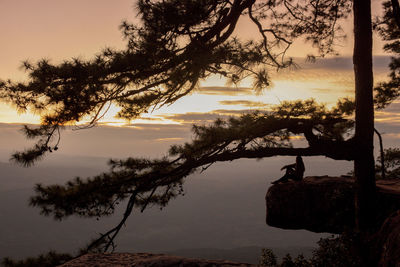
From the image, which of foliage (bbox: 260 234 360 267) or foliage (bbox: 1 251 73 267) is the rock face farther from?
foliage (bbox: 1 251 73 267)

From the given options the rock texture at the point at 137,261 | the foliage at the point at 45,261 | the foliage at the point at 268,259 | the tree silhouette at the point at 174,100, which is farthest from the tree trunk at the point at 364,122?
the foliage at the point at 45,261

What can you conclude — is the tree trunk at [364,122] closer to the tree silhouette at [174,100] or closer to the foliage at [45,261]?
the tree silhouette at [174,100]

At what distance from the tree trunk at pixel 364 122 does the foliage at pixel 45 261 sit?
235 inches

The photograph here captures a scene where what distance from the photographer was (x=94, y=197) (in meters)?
6.40

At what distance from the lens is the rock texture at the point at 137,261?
176 inches

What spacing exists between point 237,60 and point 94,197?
152 inches

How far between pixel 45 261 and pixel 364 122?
6915mm

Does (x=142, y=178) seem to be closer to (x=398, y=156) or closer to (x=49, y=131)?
(x=49, y=131)

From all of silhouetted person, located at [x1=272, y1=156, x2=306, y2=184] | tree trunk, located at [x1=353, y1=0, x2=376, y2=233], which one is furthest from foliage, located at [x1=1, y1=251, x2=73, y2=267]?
tree trunk, located at [x1=353, y1=0, x2=376, y2=233]

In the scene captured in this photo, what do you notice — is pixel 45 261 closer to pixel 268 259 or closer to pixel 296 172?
pixel 268 259

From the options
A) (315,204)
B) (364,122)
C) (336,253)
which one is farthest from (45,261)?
(364,122)

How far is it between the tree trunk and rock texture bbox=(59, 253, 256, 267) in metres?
3.23

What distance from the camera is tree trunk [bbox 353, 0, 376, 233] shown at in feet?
21.5

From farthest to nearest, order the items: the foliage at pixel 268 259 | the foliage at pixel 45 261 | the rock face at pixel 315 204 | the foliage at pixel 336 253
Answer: the foliage at pixel 268 259, the rock face at pixel 315 204, the foliage at pixel 45 261, the foliage at pixel 336 253
